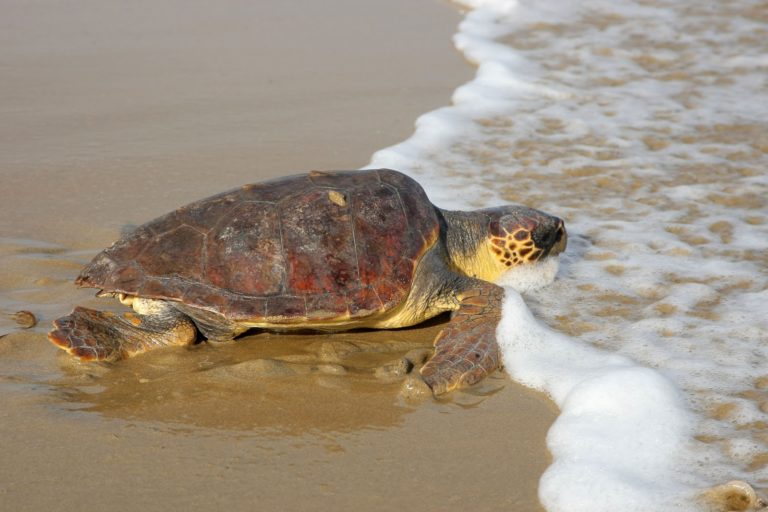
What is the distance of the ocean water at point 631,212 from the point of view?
310 centimetres

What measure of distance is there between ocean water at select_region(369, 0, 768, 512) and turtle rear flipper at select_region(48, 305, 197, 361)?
57.3 inches

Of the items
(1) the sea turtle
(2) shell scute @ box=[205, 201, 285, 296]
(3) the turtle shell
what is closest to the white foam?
(1) the sea turtle

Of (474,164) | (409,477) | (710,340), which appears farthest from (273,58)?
(409,477)

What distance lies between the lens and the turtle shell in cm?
367

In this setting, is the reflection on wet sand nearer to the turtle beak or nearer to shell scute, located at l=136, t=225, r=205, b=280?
shell scute, located at l=136, t=225, r=205, b=280

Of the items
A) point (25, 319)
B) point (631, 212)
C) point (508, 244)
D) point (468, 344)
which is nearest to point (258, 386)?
point (468, 344)

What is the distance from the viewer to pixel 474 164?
5.84m

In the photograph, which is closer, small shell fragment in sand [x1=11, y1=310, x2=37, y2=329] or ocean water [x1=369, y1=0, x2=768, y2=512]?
ocean water [x1=369, y1=0, x2=768, y2=512]

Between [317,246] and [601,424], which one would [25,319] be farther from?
[601,424]

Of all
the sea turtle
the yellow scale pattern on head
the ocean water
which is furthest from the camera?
the yellow scale pattern on head

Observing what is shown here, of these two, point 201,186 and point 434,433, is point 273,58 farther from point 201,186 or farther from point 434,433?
point 434,433

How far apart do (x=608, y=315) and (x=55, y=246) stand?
9.33 feet

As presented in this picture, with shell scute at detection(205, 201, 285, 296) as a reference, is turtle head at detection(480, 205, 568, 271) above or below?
below

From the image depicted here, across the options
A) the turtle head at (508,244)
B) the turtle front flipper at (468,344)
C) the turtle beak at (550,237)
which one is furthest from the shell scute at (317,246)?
the turtle beak at (550,237)
